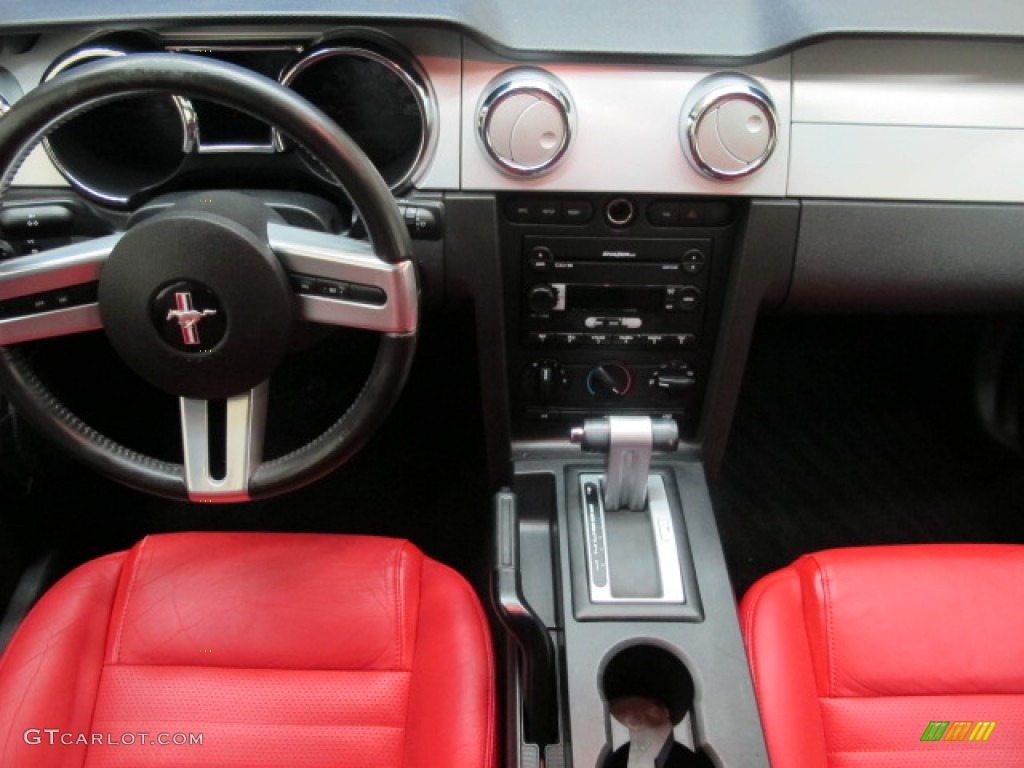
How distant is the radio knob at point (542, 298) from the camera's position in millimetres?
1058

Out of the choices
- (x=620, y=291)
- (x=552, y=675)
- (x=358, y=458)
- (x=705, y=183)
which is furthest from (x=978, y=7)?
(x=358, y=458)

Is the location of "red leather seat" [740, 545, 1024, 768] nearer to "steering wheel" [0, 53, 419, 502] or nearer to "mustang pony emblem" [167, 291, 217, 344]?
"steering wheel" [0, 53, 419, 502]

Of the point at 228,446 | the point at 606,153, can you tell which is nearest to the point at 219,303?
the point at 228,446

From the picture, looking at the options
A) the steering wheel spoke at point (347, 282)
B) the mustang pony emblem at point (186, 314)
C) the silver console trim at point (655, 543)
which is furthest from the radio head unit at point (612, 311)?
the mustang pony emblem at point (186, 314)

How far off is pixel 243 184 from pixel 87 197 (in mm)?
165

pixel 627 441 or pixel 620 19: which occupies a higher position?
pixel 620 19

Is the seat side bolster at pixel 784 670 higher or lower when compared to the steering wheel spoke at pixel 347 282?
lower

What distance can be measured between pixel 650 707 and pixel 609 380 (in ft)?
1.31

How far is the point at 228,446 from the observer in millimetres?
850

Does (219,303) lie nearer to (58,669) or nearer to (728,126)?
(58,669)

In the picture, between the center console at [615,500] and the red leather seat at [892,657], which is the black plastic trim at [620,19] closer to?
the center console at [615,500]

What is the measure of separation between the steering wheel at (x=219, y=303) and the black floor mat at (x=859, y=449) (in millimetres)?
932

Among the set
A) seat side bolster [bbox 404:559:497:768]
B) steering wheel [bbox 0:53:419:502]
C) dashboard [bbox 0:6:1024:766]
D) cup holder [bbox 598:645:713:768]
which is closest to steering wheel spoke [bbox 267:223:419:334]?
steering wheel [bbox 0:53:419:502]

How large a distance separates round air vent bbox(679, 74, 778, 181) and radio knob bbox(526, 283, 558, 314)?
0.23 m
